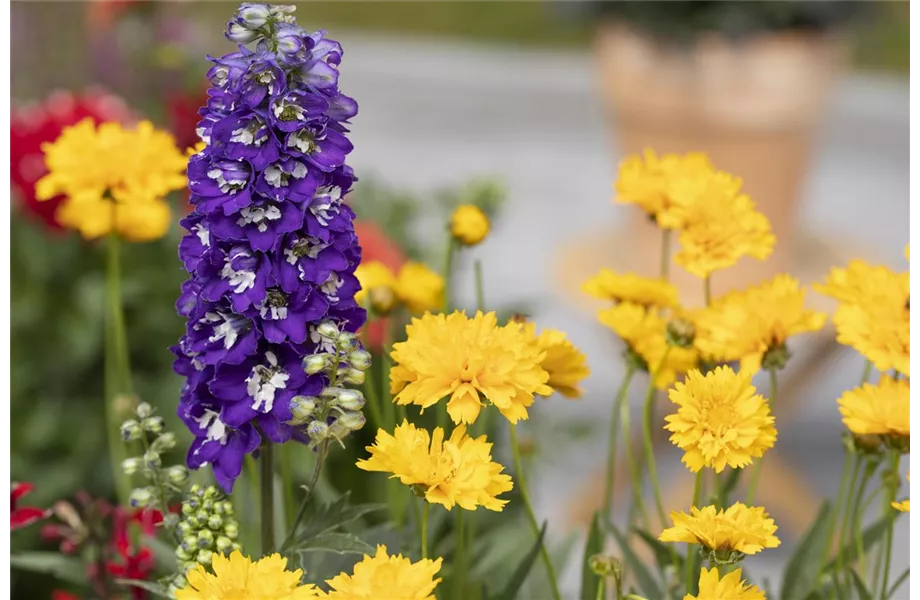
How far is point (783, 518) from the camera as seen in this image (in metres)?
1.14

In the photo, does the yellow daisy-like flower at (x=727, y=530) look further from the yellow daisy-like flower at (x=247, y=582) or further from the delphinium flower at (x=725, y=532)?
the yellow daisy-like flower at (x=247, y=582)

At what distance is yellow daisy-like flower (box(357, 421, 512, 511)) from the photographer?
31 centimetres

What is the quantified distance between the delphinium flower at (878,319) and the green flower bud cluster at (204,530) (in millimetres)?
206

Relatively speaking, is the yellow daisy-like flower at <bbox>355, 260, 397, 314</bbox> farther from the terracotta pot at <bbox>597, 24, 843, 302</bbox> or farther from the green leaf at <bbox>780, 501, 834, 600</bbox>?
the terracotta pot at <bbox>597, 24, 843, 302</bbox>

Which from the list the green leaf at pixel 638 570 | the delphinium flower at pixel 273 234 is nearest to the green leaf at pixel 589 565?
the green leaf at pixel 638 570

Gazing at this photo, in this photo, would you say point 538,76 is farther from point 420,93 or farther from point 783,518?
point 783,518

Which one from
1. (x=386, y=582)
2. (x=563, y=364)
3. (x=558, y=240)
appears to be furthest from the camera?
(x=558, y=240)

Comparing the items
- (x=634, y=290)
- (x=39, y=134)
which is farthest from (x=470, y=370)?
(x=39, y=134)

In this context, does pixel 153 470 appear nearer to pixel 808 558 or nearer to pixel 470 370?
pixel 470 370

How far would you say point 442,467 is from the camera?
31cm

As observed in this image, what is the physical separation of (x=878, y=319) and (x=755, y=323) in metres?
0.04

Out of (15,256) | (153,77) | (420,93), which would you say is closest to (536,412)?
(15,256)

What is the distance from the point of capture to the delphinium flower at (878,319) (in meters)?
0.36

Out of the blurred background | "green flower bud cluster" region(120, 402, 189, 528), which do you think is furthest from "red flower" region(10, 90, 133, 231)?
"green flower bud cluster" region(120, 402, 189, 528)
